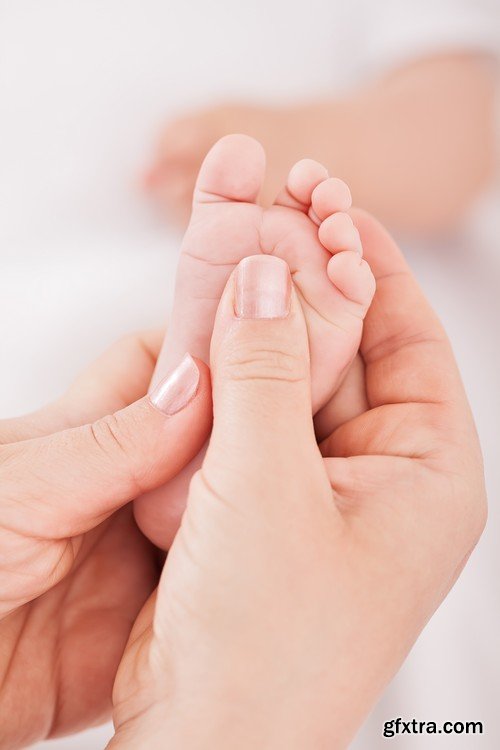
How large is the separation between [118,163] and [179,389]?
763mm

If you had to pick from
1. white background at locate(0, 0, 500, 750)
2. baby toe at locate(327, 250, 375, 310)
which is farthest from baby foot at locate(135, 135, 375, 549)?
white background at locate(0, 0, 500, 750)

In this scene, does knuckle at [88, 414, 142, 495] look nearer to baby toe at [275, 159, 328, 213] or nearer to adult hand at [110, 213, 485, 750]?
adult hand at [110, 213, 485, 750]

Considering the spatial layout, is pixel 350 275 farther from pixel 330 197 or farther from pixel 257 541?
pixel 257 541

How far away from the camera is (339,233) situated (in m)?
0.66

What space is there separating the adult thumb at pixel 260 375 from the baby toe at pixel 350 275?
0.13ft

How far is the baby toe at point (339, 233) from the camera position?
0.66 metres

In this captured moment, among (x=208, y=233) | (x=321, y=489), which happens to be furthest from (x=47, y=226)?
(x=321, y=489)

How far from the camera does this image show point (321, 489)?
0.58 metres

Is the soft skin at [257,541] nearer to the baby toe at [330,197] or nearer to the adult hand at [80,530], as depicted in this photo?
the adult hand at [80,530]

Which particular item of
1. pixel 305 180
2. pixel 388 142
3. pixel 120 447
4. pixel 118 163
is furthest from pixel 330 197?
pixel 118 163

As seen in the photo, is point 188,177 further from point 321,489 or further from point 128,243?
point 321,489

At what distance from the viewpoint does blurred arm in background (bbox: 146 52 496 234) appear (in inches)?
47.0

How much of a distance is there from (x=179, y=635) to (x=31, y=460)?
8.0 inches

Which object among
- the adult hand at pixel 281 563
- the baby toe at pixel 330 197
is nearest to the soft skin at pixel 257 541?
the adult hand at pixel 281 563
